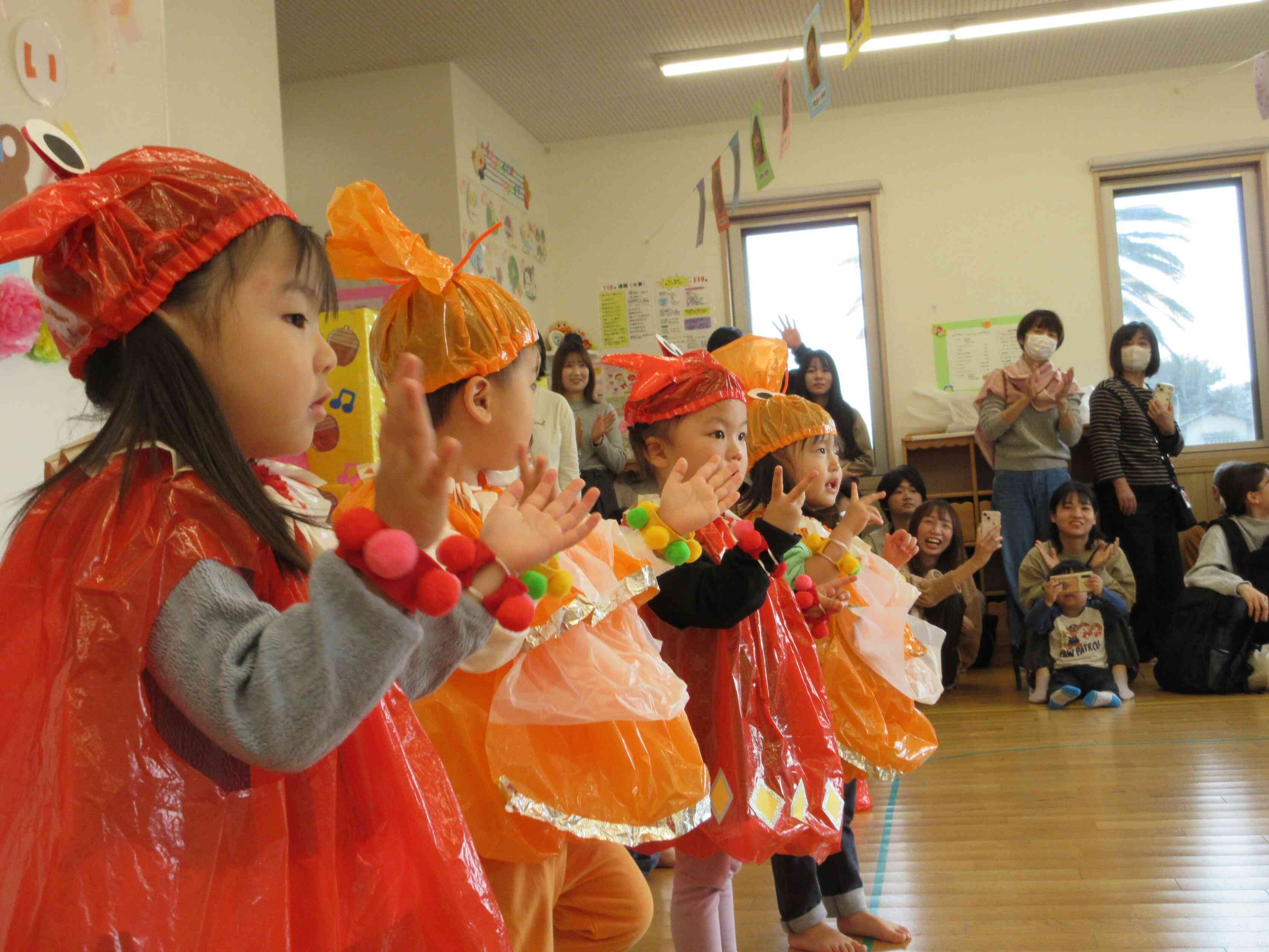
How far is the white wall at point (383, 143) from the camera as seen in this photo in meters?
5.52

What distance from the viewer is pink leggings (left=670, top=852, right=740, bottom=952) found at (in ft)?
5.79

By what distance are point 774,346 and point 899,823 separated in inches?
55.9

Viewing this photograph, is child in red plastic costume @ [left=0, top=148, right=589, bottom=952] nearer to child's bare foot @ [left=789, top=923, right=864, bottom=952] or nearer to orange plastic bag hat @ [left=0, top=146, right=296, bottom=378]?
orange plastic bag hat @ [left=0, top=146, right=296, bottom=378]

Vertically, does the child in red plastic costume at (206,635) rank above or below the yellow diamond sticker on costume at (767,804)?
above

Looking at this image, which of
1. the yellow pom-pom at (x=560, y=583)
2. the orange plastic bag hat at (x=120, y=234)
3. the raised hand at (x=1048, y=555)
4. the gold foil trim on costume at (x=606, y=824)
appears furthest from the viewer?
the raised hand at (x=1048, y=555)

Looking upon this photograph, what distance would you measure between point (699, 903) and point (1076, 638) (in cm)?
351

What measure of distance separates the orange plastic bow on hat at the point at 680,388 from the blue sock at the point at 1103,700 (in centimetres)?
324

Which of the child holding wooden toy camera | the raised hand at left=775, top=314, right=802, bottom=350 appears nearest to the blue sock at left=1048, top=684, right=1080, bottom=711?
Result: the child holding wooden toy camera

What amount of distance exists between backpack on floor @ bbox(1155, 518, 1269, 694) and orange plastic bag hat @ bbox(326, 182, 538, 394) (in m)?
4.25

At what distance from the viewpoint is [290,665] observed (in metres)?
0.69

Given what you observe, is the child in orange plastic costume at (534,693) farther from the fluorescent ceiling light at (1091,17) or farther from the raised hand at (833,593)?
the fluorescent ceiling light at (1091,17)

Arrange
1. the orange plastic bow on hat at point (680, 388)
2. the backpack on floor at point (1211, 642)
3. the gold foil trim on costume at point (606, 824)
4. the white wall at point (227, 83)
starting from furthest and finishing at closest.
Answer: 1. the backpack on floor at point (1211, 642)
2. the white wall at point (227, 83)
3. the orange plastic bow on hat at point (680, 388)
4. the gold foil trim on costume at point (606, 824)

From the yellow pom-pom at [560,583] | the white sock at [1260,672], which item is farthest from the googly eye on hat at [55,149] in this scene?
the white sock at [1260,672]

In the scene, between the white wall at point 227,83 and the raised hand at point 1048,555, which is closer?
the white wall at point 227,83
